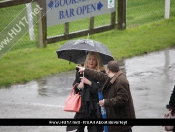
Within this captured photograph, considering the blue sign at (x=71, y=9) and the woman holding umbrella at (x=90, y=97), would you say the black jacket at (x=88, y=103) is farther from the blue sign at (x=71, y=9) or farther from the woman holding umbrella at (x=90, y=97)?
the blue sign at (x=71, y=9)

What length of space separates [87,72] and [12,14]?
10.7 m

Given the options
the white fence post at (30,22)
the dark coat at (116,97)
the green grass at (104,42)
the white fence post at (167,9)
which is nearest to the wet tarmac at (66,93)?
the green grass at (104,42)

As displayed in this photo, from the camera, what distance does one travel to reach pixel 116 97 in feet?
30.4

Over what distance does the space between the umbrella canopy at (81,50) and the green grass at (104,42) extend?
4234mm

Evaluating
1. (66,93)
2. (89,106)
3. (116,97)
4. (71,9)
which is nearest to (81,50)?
(89,106)

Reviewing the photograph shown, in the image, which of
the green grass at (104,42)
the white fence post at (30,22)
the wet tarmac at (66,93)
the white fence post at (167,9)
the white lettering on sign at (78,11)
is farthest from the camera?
the white fence post at (167,9)

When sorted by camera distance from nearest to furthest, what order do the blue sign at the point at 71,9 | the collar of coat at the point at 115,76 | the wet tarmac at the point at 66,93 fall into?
the collar of coat at the point at 115,76
the wet tarmac at the point at 66,93
the blue sign at the point at 71,9

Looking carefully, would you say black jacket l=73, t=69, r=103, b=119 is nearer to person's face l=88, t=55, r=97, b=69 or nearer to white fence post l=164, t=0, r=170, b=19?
person's face l=88, t=55, r=97, b=69

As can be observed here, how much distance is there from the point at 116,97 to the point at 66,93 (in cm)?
455

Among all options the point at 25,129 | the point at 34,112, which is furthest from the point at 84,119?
the point at 34,112

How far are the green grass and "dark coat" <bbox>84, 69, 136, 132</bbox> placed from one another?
5.29 m

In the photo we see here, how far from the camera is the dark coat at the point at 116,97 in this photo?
364 inches

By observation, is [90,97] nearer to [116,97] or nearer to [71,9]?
[116,97]

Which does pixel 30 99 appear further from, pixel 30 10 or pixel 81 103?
pixel 30 10
